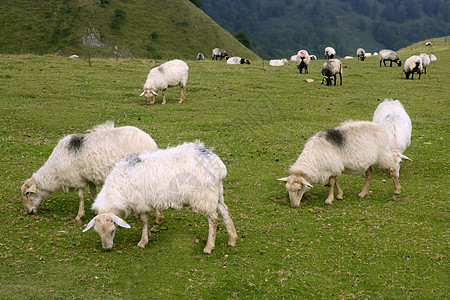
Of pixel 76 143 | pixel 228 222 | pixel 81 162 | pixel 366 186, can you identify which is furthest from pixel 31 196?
pixel 366 186

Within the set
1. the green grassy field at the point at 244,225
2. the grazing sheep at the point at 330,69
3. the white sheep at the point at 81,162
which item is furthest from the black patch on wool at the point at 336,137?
the grazing sheep at the point at 330,69

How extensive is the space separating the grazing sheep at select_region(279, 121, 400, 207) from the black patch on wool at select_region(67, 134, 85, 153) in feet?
16.6

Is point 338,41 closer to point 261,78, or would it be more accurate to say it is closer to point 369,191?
point 261,78

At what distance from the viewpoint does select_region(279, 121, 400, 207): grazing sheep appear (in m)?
10.1

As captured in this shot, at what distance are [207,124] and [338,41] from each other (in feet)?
598

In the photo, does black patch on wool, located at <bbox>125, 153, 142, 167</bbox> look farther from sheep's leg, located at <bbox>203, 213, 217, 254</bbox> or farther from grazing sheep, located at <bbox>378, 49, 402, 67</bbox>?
grazing sheep, located at <bbox>378, 49, 402, 67</bbox>

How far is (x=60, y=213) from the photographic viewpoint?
9.63 metres

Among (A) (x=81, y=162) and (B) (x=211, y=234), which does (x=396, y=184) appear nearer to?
(B) (x=211, y=234)

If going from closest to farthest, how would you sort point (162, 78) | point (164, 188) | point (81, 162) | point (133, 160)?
point (164, 188) < point (133, 160) < point (81, 162) < point (162, 78)

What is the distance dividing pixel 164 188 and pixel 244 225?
2328 mm

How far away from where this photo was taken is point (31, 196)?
930cm

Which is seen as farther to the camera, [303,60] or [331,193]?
[303,60]

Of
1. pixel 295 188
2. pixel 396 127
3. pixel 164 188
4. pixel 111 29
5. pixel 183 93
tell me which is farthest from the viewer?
pixel 111 29

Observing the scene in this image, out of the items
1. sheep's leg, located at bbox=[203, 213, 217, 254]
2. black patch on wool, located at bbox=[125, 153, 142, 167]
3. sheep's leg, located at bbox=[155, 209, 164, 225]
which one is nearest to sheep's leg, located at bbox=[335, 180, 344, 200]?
sheep's leg, located at bbox=[203, 213, 217, 254]
